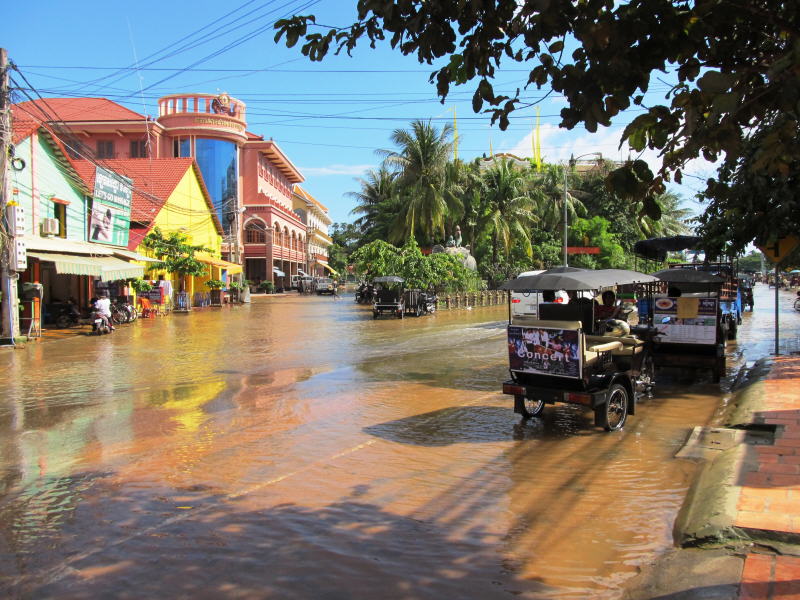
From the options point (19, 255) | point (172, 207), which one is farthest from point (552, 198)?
point (19, 255)

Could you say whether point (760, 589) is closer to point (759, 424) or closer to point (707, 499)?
point (707, 499)

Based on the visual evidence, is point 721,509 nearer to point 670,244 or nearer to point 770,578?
point 770,578

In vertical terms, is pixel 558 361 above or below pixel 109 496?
above

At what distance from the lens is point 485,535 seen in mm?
4605

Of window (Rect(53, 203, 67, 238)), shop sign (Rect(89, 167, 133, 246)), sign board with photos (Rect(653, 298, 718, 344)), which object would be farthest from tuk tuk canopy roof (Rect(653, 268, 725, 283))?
shop sign (Rect(89, 167, 133, 246))

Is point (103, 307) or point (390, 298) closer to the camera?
point (103, 307)

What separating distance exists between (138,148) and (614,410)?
50341 mm

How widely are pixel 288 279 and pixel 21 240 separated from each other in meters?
52.8

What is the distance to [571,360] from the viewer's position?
7.14 metres

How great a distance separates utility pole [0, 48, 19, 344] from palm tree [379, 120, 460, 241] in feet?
84.8

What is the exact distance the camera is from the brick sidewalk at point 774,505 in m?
3.51

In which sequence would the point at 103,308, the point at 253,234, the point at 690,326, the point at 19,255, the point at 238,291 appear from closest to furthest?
the point at 690,326 → the point at 19,255 → the point at 103,308 → the point at 238,291 → the point at 253,234

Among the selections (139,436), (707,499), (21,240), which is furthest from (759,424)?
(21,240)

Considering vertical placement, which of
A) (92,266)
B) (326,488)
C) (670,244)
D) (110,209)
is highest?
(110,209)
